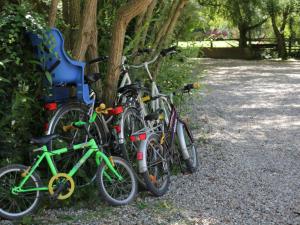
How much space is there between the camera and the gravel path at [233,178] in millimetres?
3969

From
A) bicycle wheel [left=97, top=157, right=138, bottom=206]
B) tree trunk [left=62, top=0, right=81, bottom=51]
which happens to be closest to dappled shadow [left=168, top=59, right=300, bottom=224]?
bicycle wheel [left=97, top=157, right=138, bottom=206]

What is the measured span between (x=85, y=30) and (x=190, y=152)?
1.89m

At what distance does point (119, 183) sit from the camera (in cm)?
421

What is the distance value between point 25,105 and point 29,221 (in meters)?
1.02

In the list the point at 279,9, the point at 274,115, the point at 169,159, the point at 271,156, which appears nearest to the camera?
the point at 169,159

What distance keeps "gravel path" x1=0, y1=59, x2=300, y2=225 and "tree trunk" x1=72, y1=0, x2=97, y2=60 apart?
4.98ft

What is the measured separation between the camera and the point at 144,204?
4.20 m

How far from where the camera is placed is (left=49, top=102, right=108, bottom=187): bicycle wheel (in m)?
4.27

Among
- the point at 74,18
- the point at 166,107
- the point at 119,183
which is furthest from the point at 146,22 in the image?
the point at 119,183

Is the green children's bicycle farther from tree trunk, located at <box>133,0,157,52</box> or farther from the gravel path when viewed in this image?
tree trunk, located at <box>133,0,157,52</box>

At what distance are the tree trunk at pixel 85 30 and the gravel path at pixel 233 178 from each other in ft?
4.98

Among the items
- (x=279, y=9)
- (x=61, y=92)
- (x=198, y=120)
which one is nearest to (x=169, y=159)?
(x=61, y=92)

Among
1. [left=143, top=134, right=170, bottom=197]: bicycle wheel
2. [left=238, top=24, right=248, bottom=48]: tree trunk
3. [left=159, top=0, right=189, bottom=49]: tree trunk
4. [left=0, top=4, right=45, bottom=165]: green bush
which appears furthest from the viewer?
[left=238, top=24, right=248, bottom=48]: tree trunk

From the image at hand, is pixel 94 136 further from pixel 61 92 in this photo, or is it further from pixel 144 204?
pixel 144 204
